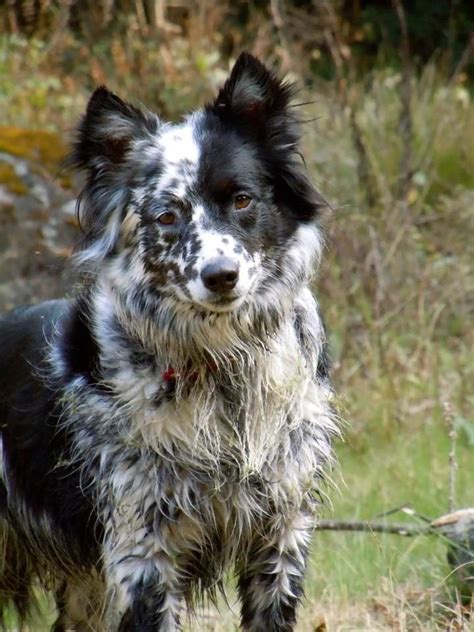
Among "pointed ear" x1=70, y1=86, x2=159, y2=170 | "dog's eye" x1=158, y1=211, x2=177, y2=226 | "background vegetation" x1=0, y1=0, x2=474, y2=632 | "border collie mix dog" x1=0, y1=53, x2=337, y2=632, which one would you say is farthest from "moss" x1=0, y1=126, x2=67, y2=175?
"dog's eye" x1=158, y1=211, x2=177, y2=226

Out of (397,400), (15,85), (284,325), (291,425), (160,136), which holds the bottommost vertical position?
(397,400)

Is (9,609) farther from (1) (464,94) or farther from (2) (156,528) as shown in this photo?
(1) (464,94)

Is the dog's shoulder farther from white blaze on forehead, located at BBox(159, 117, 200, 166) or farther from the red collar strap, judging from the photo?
white blaze on forehead, located at BBox(159, 117, 200, 166)

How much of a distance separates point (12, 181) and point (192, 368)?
145 inches

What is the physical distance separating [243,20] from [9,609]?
9.28 metres

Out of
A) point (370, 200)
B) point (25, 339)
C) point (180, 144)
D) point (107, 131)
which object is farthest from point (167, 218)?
point (370, 200)

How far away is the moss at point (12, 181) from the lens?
6875mm

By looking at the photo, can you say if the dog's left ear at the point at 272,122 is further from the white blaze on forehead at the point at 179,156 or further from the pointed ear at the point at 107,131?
the pointed ear at the point at 107,131

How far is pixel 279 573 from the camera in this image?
3.63 meters

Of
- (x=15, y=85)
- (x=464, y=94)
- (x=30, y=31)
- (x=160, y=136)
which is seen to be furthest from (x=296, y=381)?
(x=30, y=31)

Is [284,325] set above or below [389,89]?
above

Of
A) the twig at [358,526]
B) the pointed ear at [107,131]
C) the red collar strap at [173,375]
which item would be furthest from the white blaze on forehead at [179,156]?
the twig at [358,526]

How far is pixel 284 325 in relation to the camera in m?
3.64

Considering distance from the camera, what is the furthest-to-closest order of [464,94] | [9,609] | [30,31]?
1. [30,31]
2. [464,94]
3. [9,609]
